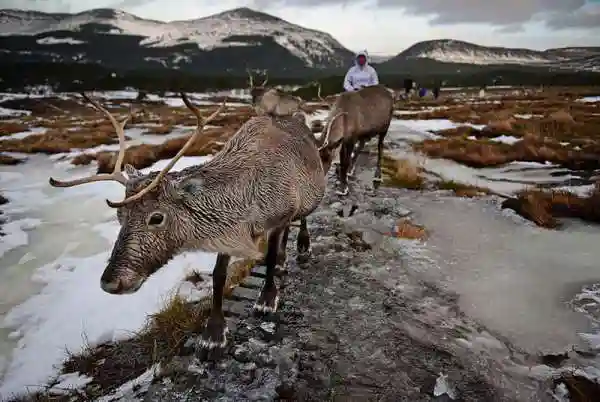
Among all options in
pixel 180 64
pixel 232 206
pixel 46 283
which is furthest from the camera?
pixel 180 64

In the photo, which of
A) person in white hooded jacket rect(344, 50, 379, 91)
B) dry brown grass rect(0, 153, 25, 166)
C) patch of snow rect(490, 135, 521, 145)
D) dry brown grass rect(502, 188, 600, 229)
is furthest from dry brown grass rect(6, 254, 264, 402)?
patch of snow rect(490, 135, 521, 145)

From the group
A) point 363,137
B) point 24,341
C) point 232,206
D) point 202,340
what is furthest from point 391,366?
point 363,137

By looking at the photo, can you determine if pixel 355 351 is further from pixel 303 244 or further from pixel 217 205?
pixel 303 244

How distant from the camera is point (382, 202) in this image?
7324 mm

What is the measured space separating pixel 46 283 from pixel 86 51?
16775cm

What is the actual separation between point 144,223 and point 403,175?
275 inches

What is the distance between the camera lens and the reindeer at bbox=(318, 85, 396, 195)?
746cm

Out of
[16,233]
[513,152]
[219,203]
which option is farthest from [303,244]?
[513,152]

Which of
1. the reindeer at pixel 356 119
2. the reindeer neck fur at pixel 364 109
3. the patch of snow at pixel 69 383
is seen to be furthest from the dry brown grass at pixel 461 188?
the patch of snow at pixel 69 383

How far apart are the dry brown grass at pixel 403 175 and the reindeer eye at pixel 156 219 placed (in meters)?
6.46

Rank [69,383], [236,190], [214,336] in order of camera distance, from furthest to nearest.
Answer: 1. [69,383]
2. [214,336]
3. [236,190]

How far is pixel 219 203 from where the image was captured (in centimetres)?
292

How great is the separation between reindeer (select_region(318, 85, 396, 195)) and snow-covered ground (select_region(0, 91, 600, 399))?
1.55m

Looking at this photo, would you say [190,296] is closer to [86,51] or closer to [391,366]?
[391,366]
